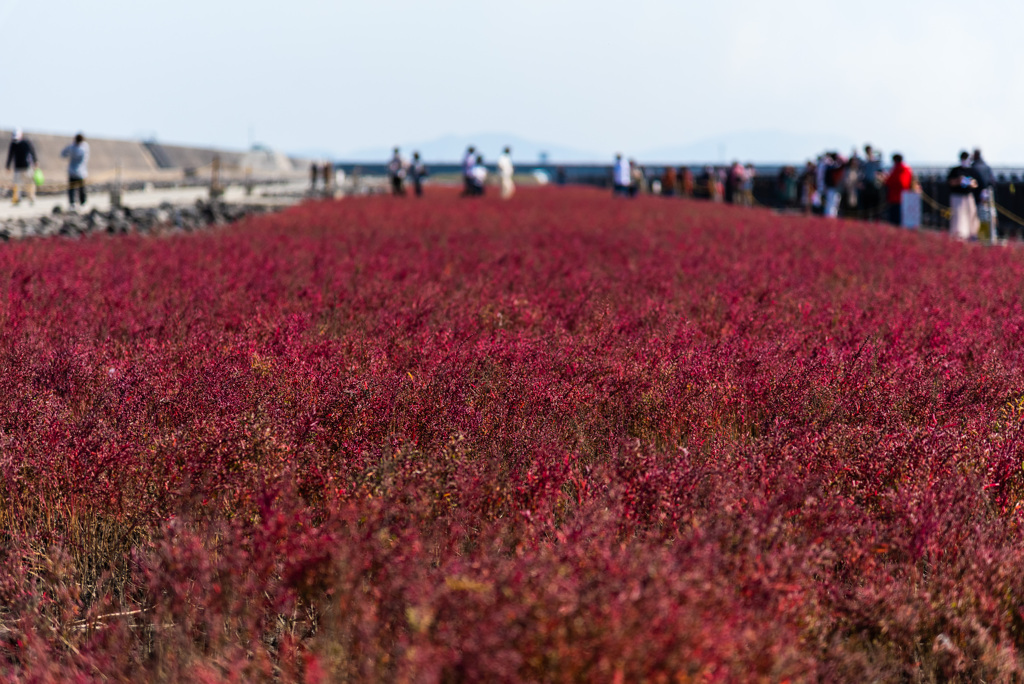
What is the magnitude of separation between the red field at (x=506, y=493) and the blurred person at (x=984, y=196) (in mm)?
12623

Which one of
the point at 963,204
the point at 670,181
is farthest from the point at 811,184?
the point at 670,181

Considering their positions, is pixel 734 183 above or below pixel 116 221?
above

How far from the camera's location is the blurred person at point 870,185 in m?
26.4

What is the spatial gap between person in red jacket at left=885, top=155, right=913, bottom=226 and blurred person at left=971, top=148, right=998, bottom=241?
8.52 feet

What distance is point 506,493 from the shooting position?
402cm

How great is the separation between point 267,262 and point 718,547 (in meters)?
8.66

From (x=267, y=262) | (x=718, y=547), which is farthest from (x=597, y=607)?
(x=267, y=262)

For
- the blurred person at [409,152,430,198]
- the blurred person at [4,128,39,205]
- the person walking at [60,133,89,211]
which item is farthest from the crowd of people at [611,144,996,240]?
the blurred person at [4,128,39,205]

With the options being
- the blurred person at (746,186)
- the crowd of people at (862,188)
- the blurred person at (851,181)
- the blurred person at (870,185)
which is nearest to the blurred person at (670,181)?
the crowd of people at (862,188)

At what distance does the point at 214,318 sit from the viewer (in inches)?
291

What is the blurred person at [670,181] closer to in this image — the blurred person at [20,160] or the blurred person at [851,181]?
the blurred person at [851,181]

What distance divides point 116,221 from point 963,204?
1594cm

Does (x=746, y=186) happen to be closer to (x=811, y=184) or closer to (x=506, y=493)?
(x=811, y=184)

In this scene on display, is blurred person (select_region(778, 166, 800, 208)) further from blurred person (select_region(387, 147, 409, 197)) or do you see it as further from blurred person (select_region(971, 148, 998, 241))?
blurred person (select_region(971, 148, 998, 241))
